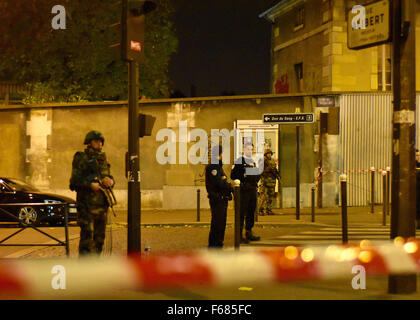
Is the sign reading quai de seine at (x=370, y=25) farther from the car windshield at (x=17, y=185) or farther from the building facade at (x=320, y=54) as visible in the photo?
the building facade at (x=320, y=54)

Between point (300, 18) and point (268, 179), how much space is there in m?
11.4

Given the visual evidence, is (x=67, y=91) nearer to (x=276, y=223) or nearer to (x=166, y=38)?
(x=166, y=38)

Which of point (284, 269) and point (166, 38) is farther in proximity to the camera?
point (166, 38)

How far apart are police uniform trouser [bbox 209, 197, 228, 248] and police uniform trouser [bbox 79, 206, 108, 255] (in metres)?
2.20

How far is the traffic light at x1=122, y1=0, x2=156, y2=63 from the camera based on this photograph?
8945mm

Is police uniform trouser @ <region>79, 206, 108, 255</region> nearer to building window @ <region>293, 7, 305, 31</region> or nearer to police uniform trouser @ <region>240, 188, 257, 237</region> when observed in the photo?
police uniform trouser @ <region>240, 188, 257, 237</region>

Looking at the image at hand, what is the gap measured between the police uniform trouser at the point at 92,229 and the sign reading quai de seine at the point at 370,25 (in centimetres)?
382

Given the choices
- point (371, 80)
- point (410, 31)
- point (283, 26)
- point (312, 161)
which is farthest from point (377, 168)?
point (410, 31)

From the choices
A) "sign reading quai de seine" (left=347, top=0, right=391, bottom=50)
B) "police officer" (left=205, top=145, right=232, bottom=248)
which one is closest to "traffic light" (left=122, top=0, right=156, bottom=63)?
"police officer" (left=205, top=145, right=232, bottom=248)

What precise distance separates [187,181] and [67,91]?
30.4 ft

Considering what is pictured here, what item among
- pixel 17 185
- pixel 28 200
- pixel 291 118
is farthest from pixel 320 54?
pixel 28 200

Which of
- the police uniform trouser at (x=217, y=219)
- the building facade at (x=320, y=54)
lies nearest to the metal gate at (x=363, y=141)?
the building facade at (x=320, y=54)

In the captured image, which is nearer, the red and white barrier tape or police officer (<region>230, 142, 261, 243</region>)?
the red and white barrier tape

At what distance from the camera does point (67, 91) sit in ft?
88.9
